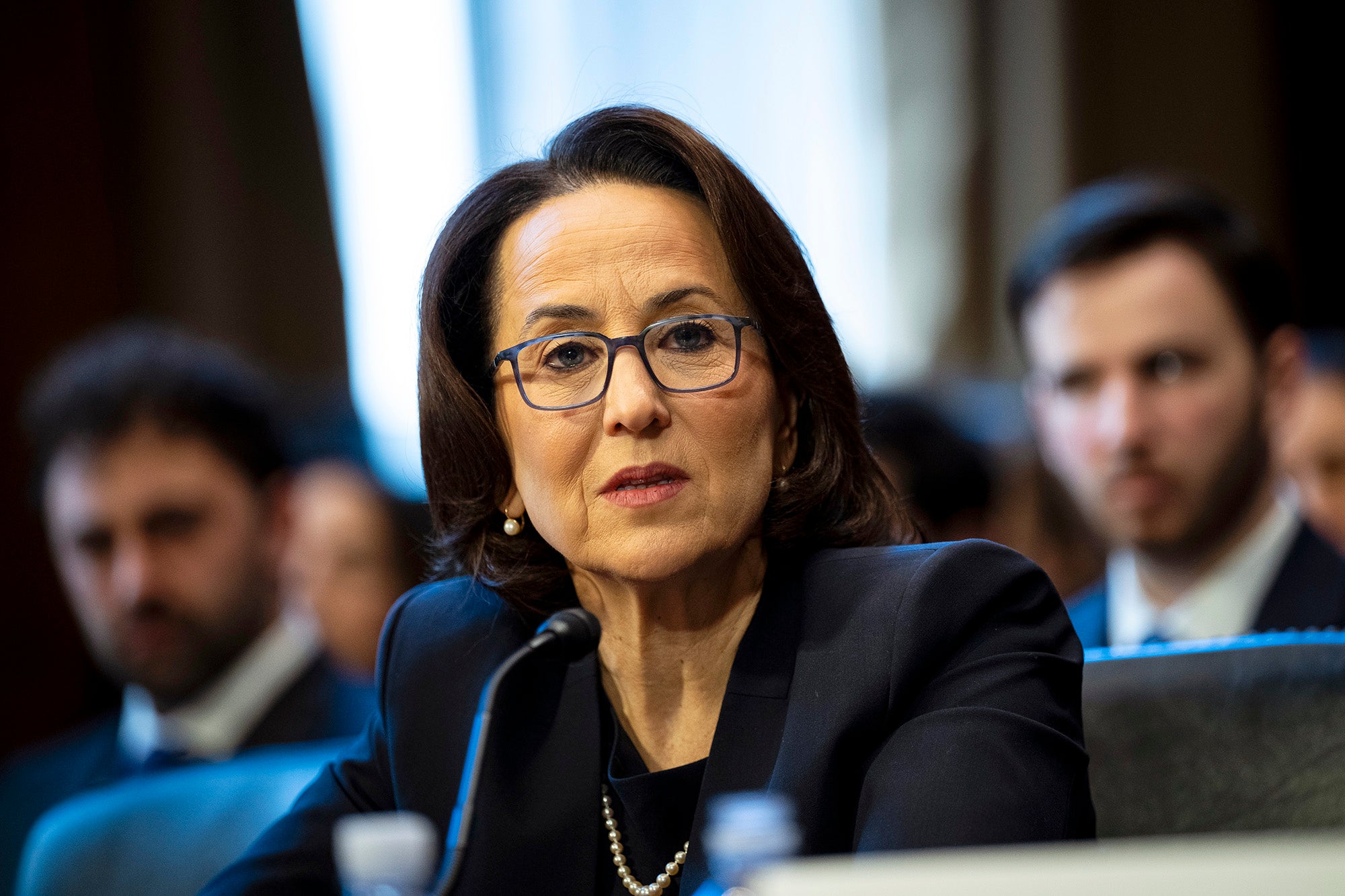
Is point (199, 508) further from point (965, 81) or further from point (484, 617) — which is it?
point (965, 81)

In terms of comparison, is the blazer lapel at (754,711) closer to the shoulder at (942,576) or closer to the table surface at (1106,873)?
the shoulder at (942,576)

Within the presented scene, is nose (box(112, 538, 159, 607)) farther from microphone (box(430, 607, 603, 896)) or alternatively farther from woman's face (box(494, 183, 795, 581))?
microphone (box(430, 607, 603, 896))

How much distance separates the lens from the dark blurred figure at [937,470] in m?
3.37

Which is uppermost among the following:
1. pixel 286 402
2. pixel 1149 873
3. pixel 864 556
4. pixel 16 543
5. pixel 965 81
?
pixel 965 81

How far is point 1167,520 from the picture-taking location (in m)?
2.59

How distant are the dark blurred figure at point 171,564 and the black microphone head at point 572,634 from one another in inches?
64.4

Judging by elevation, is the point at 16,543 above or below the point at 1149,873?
below

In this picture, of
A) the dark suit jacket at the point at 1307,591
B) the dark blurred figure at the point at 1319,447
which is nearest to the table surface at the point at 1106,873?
the dark suit jacket at the point at 1307,591

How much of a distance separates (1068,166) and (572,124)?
3.91 meters

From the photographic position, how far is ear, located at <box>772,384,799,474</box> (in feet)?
5.35

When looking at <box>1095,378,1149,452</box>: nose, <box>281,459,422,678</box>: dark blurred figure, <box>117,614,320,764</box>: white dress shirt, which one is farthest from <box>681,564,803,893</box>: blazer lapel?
<box>281,459,422,678</box>: dark blurred figure

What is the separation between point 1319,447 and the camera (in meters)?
3.56

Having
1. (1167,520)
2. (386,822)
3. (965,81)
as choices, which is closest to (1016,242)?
(965,81)

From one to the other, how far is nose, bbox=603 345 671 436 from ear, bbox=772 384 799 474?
21 cm
